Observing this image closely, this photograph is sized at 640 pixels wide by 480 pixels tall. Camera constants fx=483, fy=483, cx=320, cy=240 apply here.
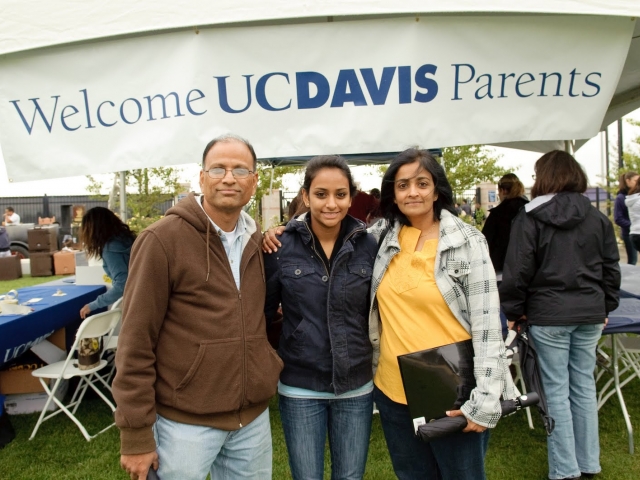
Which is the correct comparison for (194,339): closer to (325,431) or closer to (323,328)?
(323,328)

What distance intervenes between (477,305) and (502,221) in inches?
127

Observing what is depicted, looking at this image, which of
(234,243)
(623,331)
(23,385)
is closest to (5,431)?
(23,385)

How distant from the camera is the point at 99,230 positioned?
13.8 feet

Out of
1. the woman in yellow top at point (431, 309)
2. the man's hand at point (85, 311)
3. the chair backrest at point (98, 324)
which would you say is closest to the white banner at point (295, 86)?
the woman in yellow top at point (431, 309)

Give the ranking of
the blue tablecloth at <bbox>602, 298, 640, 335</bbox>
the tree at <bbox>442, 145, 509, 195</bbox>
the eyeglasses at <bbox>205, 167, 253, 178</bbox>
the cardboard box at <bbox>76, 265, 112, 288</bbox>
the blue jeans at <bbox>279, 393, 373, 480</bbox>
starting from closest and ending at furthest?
the eyeglasses at <bbox>205, 167, 253, 178</bbox> → the blue jeans at <bbox>279, 393, 373, 480</bbox> → the blue tablecloth at <bbox>602, 298, 640, 335</bbox> → the cardboard box at <bbox>76, 265, 112, 288</bbox> → the tree at <bbox>442, 145, 509, 195</bbox>

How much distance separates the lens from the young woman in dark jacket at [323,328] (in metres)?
1.86

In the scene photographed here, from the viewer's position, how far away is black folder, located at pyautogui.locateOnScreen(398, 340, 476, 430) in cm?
179

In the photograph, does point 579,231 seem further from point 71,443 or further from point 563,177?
point 71,443

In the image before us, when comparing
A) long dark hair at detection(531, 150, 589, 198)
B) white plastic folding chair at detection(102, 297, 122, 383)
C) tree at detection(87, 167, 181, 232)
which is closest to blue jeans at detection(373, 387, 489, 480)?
long dark hair at detection(531, 150, 589, 198)

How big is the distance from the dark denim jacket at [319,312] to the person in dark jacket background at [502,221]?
313 centimetres

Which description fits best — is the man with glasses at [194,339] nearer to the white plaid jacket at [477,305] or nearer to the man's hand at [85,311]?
the white plaid jacket at [477,305]

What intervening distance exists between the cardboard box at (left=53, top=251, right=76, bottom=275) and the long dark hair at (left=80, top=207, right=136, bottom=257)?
9.94 metres

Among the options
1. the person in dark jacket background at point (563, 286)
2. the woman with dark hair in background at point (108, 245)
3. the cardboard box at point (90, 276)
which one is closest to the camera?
the person in dark jacket background at point (563, 286)

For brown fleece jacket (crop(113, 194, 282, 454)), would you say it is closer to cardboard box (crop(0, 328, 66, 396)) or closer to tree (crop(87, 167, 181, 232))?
cardboard box (crop(0, 328, 66, 396))
